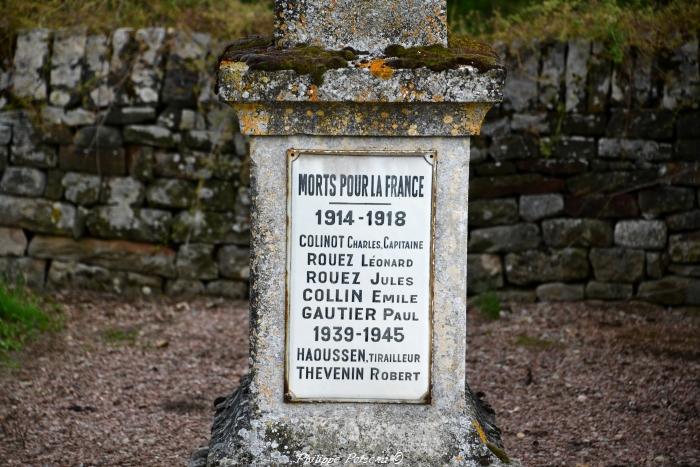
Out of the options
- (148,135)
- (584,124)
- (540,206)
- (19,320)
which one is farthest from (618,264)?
(19,320)

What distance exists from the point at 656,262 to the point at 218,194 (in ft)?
11.4

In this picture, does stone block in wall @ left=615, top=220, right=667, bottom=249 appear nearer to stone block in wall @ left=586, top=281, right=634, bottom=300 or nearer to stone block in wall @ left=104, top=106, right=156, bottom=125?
stone block in wall @ left=586, top=281, right=634, bottom=300

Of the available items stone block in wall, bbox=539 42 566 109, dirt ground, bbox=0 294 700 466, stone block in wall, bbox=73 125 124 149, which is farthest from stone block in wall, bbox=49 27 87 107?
stone block in wall, bbox=539 42 566 109

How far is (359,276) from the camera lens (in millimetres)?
3332

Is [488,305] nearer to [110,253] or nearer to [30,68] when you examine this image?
[110,253]

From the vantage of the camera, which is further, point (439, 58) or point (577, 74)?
point (577, 74)

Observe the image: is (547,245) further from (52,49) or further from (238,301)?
(52,49)

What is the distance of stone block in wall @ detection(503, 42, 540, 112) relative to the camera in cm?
734

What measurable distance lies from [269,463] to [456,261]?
0.97 metres

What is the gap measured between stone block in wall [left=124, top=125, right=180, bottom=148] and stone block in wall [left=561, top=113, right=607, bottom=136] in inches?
122

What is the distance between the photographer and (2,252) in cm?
759

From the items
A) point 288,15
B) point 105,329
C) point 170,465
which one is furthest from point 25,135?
point 288,15

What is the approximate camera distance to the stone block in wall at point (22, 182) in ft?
24.6

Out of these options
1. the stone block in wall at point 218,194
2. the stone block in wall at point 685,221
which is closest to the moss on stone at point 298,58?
the stone block in wall at point 218,194
